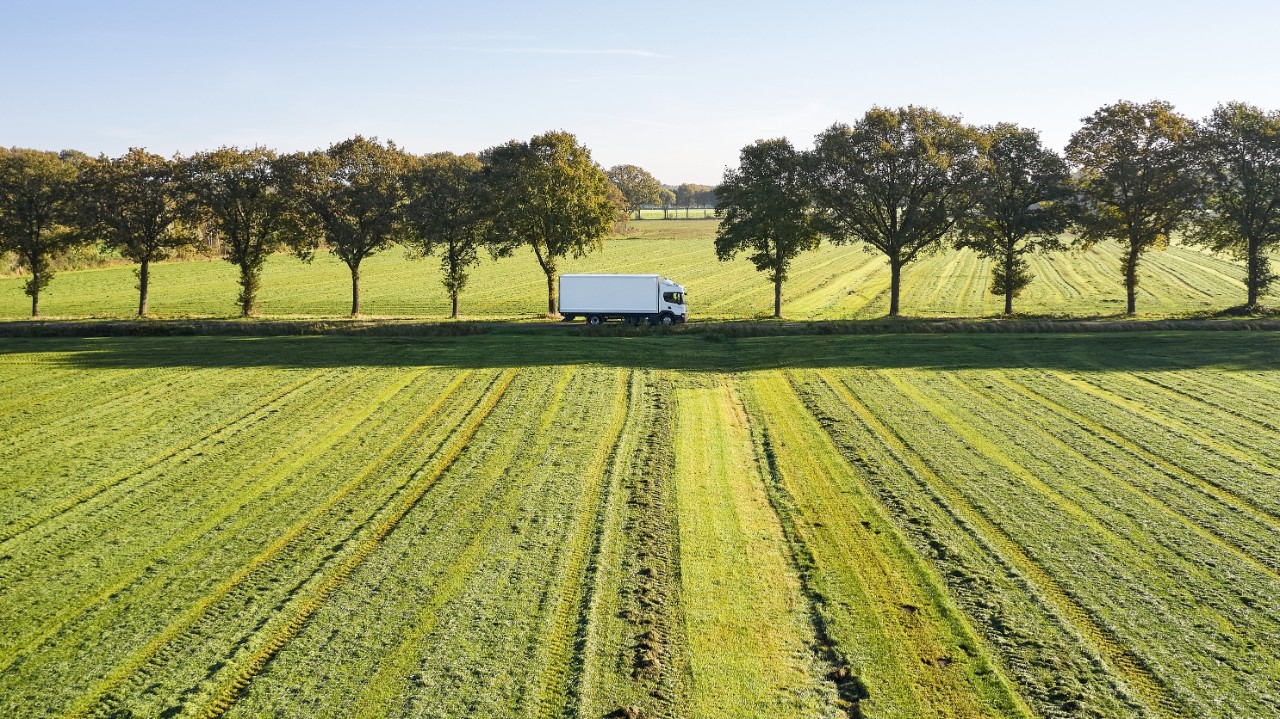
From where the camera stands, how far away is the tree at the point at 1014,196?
5481 cm

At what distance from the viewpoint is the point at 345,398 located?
31281 mm

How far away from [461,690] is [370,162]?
51249mm

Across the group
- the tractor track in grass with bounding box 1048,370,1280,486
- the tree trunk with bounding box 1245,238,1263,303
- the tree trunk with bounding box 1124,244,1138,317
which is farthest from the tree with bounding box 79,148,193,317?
the tree trunk with bounding box 1245,238,1263,303

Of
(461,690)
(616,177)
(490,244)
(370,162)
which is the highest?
(616,177)

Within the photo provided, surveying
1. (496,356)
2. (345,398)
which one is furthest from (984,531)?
(496,356)

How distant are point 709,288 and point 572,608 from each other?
66.9 meters

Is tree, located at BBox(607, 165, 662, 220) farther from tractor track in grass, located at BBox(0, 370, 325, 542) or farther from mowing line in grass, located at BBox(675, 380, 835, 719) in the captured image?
mowing line in grass, located at BBox(675, 380, 835, 719)

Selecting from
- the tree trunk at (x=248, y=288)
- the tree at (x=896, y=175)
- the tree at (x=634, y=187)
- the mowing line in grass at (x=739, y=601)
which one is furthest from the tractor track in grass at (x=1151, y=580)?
the tree at (x=634, y=187)

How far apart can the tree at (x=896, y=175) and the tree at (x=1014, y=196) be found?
51.1 inches

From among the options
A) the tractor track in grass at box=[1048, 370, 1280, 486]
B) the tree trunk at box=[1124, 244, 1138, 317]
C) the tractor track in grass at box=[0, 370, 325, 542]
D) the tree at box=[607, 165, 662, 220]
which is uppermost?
the tree at box=[607, 165, 662, 220]

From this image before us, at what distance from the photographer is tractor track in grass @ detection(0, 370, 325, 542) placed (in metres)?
18.2

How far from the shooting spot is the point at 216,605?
1459 cm

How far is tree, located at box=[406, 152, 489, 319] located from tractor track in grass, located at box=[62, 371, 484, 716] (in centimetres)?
3753

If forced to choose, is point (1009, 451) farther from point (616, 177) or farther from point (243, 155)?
point (616, 177)
